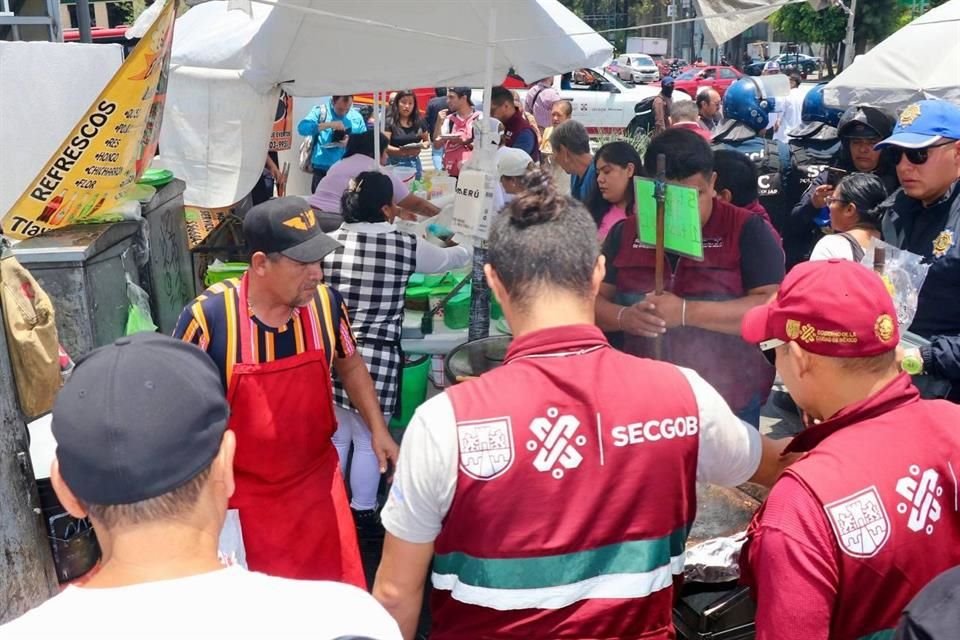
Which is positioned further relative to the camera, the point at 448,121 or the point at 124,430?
the point at 448,121

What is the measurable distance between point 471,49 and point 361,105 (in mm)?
7446

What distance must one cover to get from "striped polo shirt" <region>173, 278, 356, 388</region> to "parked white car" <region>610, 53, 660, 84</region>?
81.0 feet

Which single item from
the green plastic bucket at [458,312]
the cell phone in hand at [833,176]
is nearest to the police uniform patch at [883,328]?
the green plastic bucket at [458,312]

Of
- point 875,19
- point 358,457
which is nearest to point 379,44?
point 358,457

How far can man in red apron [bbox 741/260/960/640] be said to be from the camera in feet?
5.18

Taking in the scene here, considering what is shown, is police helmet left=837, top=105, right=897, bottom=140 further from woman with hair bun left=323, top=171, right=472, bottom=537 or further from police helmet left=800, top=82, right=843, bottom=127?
woman with hair bun left=323, top=171, right=472, bottom=537

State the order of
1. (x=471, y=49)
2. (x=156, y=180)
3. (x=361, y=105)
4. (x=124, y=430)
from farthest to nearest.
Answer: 1. (x=361, y=105)
2. (x=471, y=49)
3. (x=156, y=180)
4. (x=124, y=430)

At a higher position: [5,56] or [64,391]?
[5,56]

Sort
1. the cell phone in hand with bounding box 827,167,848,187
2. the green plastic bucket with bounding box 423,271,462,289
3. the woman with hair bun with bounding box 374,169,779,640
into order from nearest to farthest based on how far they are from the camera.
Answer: the woman with hair bun with bounding box 374,169,779,640 → the green plastic bucket with bounding box 423,271,462,289 → the cell phone in hand with bounding box 827,167,848,187

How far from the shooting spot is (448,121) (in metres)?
11.2

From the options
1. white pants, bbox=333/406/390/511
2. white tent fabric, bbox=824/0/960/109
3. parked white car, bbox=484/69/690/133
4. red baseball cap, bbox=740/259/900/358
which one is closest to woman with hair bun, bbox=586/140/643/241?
white pants, bbox=333/406/390/511

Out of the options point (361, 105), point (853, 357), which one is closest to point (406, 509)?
point (853, 357)

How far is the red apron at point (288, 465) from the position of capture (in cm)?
268

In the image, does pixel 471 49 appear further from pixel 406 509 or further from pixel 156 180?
pixel 406 509
